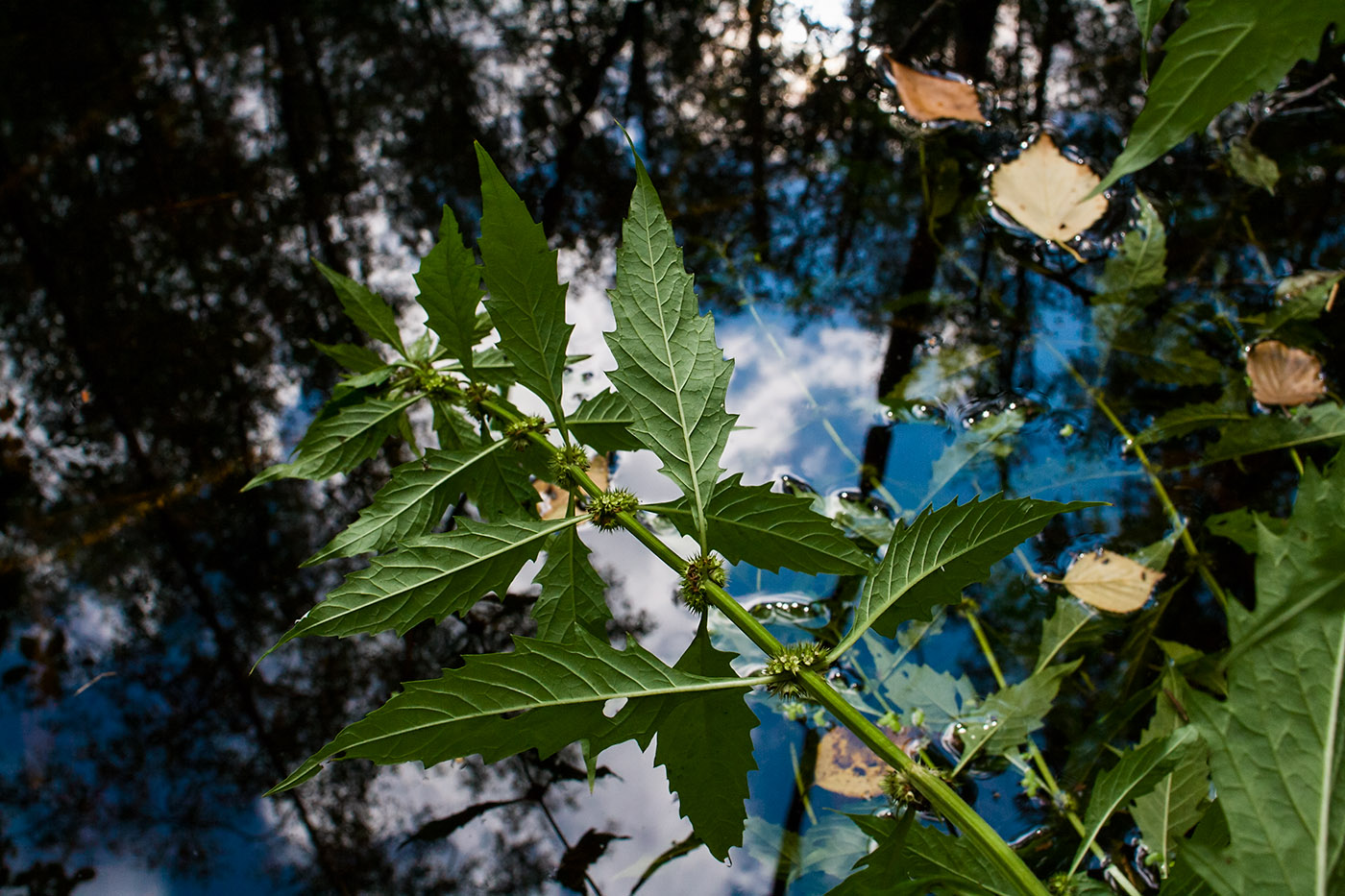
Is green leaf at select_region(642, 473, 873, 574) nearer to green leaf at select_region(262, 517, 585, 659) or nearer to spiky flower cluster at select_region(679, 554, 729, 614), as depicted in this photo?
spiky flower cluster at select_region(679, 554, 729, 614)

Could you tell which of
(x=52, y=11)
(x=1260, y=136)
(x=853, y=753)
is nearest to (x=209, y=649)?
(x=853, y=753)

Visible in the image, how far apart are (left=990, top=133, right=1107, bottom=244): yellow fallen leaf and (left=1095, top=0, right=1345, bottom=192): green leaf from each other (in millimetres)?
1233

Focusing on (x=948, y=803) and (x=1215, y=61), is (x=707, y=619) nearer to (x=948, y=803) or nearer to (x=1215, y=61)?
(x=948, y=803)

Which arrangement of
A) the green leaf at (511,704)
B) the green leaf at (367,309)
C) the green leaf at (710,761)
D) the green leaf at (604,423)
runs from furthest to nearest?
1. the green leaf at (367,309)
2. the green leaf at (604,423)
3. the green leaf at (710,761)
4. the green leaf at (511,704)

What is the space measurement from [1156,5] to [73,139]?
97.3 inches

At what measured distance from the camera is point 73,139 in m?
2.03

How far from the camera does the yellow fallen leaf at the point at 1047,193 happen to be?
5.06 ft

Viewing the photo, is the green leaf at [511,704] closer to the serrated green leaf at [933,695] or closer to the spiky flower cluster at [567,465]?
the spiky flower cluster at [567,465]

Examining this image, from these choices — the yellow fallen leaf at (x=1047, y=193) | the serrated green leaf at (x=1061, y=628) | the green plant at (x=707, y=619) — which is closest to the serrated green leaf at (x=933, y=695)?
the green plant at (x=707, y=619)

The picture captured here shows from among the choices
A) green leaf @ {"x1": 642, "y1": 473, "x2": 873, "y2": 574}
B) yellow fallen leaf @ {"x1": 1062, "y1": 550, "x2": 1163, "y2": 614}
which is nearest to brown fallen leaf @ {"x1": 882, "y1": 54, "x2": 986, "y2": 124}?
yellow fallen leaf @ {"x1": 1062, "y1": 550, "x2": 1163, "y2": 614}

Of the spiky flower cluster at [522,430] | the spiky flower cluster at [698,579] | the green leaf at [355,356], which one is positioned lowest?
the spiky flower cluster at [698,579]

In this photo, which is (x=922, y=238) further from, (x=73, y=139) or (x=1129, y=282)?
(x=73, y=139)

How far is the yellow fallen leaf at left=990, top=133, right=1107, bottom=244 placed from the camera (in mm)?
1542

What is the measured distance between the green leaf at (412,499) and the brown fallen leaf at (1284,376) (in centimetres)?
126
